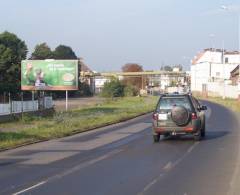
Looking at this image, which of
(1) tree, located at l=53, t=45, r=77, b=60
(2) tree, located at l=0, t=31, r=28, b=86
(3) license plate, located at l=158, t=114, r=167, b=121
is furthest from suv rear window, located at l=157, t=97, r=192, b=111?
(1) tree, located at l=53, t=45, r=77, b=60

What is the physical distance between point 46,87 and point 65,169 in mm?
37736

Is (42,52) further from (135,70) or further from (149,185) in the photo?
(149,185)

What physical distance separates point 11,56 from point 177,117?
62.0 m

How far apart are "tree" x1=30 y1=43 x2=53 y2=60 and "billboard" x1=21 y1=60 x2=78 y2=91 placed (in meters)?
65.8

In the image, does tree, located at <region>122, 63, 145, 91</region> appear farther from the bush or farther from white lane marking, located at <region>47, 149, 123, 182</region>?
white lane marking, located at <region>47, 149, 123, 182</region>

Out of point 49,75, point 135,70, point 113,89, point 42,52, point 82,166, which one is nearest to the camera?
point 82,166

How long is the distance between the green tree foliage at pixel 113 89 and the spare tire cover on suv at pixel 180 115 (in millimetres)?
95393

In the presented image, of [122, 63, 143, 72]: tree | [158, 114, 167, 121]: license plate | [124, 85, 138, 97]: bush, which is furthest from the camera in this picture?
[122, 63, 143, 72]: tree

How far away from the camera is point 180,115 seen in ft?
72.1

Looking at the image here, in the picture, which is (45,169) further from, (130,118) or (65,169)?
(130,118)

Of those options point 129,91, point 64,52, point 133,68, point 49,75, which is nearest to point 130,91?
point 129,91

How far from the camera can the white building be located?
14543 cm

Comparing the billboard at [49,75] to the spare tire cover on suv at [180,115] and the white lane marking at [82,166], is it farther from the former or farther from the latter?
the white lane marking at [82,166]

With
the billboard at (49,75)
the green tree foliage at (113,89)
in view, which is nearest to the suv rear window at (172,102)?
the billboard at (49,75)
